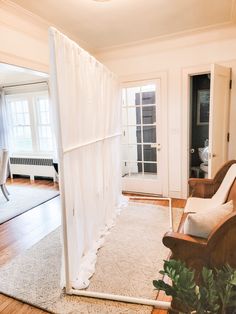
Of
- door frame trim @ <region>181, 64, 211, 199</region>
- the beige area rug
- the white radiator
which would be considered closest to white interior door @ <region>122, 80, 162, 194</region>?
door frame trim @ <region>181, 64, 211, 199</region>

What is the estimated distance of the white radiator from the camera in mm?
5531

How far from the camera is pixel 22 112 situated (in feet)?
19.2

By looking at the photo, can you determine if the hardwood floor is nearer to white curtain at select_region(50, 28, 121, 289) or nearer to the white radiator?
white curtain at select_region(50, 28, 121, 289)

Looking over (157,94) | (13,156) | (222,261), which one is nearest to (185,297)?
(222,261)

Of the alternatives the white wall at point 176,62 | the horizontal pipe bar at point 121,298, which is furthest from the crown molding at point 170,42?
the horizontal pipe bar at point 121,298

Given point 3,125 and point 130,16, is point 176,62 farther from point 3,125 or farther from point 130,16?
point 3,125

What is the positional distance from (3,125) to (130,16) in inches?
176

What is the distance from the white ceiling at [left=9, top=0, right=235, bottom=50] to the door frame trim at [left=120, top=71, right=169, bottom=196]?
58 centimetres

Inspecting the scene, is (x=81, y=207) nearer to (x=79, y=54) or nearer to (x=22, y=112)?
(x=79, y=54)

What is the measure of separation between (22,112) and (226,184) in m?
5.28

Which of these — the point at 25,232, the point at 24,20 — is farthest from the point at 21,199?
the point at 24,20

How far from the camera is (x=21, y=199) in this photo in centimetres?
420

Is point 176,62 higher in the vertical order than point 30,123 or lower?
higher

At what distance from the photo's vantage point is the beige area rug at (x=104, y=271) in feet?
5.68
